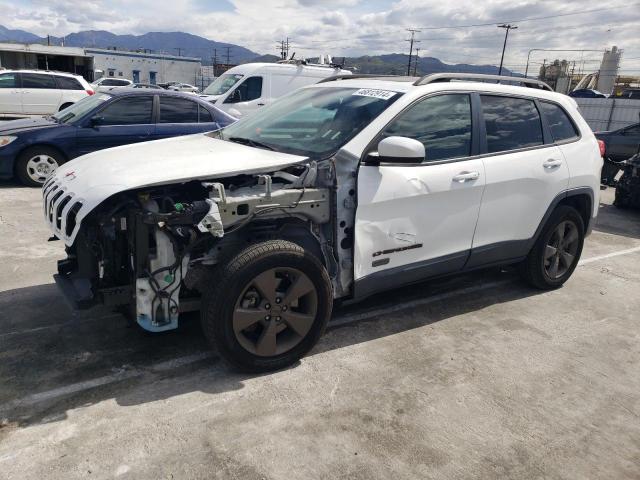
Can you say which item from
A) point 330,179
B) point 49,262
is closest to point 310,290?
point 330,179

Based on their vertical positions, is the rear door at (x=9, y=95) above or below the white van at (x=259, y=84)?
below

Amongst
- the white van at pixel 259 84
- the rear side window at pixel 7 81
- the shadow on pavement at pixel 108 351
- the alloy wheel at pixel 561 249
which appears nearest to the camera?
the shadow on pavement at pixel 108 351

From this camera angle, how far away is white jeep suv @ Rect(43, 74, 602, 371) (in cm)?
299

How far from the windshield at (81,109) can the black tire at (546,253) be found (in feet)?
21.9

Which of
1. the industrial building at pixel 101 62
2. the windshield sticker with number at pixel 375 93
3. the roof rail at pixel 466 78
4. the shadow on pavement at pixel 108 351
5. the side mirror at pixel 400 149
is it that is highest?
the industrial building at pixel 101 62

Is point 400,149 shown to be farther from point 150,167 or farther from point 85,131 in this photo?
point 85,131

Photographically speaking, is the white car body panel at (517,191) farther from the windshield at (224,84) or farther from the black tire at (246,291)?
the windshield at (224,84)

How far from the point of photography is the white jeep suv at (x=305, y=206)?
2992 millimetres

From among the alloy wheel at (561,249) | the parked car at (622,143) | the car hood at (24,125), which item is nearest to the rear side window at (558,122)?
the alloy wheel at (561,249)

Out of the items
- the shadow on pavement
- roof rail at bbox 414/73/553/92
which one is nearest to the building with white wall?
the shadow on pavement

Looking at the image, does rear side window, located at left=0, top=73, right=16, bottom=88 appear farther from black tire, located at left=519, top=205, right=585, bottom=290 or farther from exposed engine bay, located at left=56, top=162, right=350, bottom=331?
black tire, located at left=519, top=205, right=585, bottom=290

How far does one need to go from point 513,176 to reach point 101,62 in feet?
204

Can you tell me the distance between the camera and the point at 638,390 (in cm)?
340

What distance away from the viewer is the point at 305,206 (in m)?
3.28
